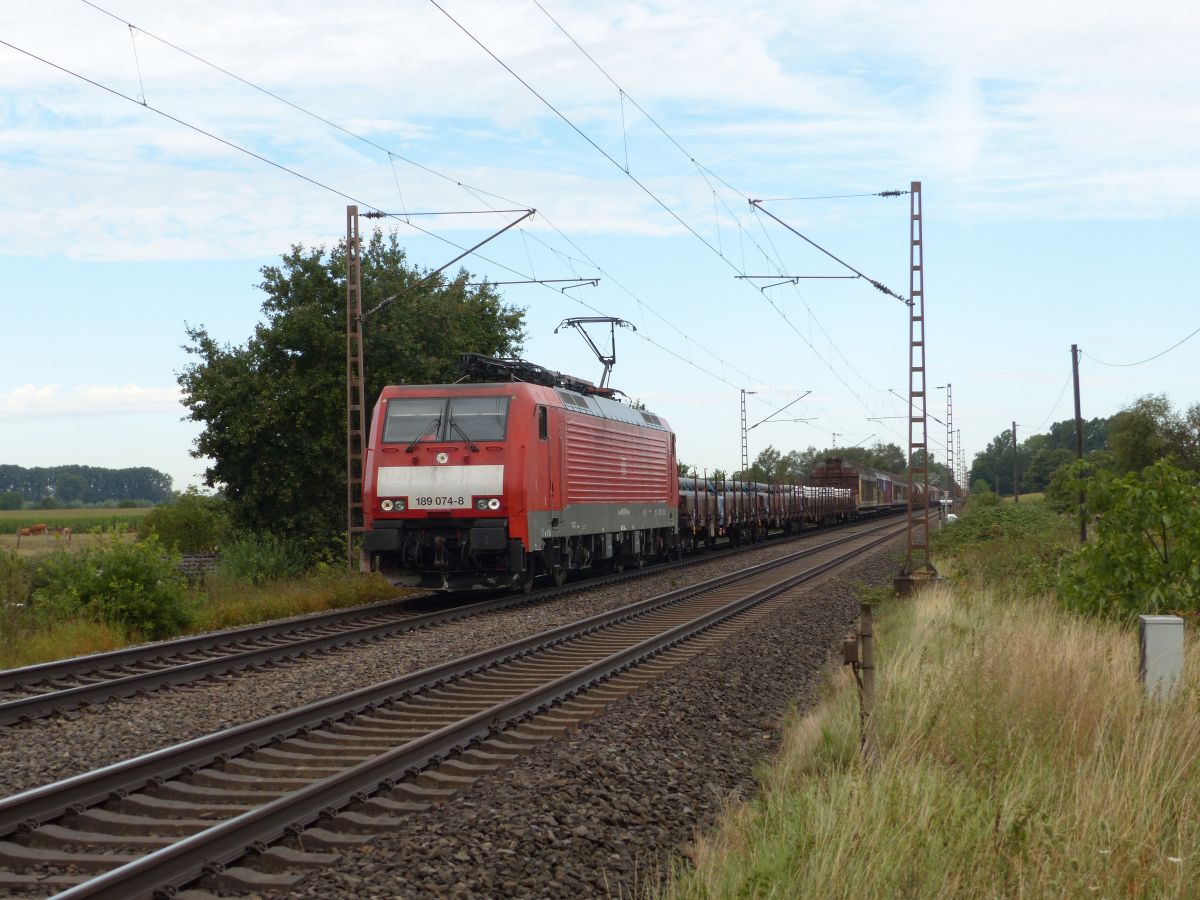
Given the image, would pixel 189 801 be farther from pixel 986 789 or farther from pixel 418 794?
pixel 986 789

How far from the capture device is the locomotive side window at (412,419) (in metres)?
18.8

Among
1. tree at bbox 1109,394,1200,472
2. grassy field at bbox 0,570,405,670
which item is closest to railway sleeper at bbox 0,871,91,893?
grassy field at bbox 0,570,405,670

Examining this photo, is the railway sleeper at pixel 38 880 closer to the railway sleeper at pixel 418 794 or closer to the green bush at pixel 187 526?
the railway sleeper at pixel 418 794

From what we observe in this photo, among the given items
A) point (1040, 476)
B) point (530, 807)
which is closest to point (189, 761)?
point (530, 807)

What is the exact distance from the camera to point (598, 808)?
22.0 feet

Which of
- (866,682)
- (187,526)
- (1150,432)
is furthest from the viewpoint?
(1150,432)

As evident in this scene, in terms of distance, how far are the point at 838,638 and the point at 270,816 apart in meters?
9.82

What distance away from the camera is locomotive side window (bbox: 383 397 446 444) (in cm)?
1881

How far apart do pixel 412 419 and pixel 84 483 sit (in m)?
115

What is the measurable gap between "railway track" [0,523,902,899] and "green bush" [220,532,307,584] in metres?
10.3

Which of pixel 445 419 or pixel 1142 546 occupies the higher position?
pixel 445 419

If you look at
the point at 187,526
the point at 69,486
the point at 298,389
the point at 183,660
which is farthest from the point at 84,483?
the point at 183,660

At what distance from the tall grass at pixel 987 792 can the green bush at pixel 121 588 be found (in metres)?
8.47

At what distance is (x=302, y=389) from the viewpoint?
24.8 meters
